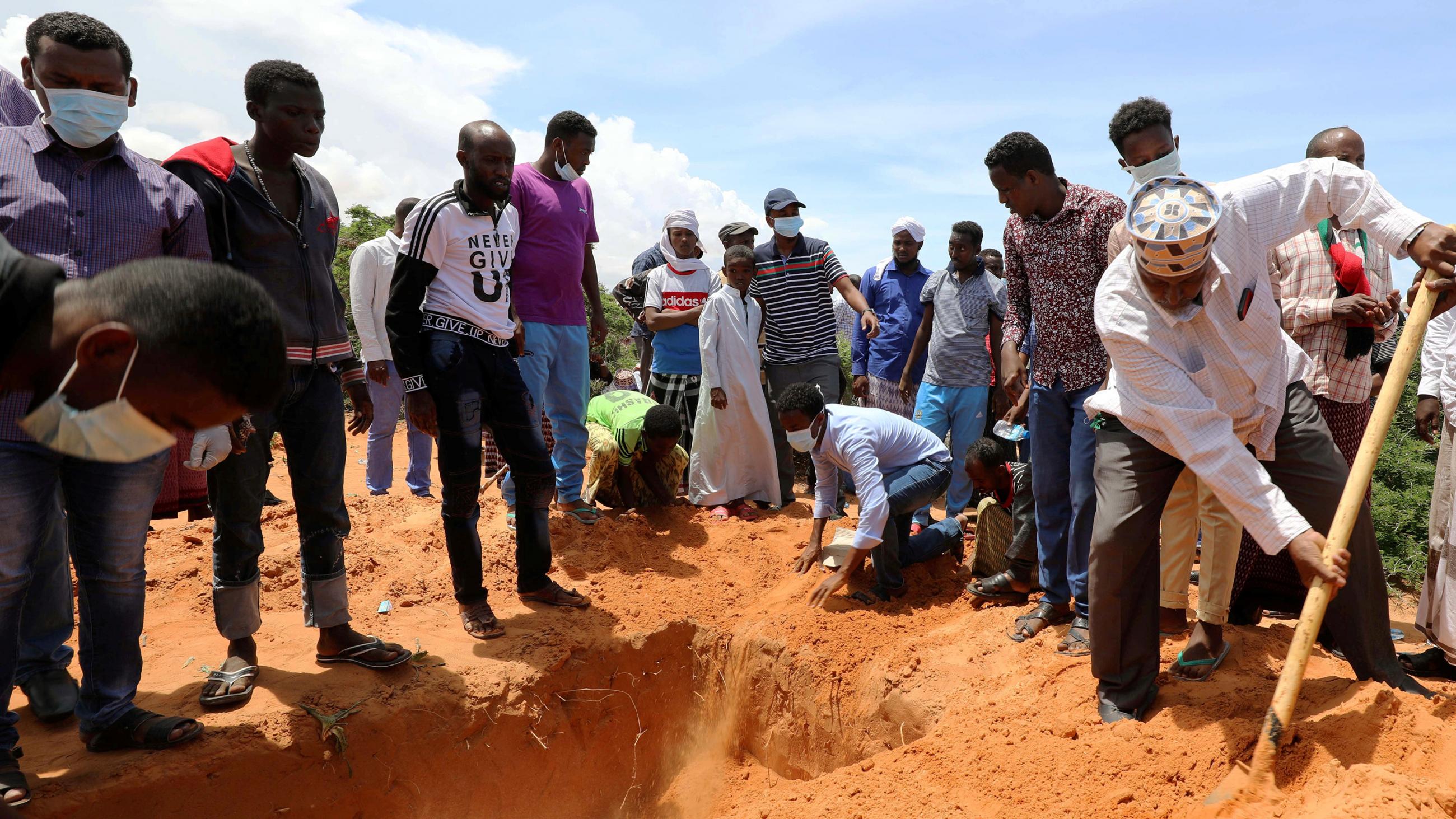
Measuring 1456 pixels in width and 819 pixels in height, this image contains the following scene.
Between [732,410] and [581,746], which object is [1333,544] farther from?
[732,410]

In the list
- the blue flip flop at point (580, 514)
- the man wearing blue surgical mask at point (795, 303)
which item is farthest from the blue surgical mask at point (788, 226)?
the blue flip flop at point (580, 514)

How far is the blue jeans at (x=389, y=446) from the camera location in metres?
6.25

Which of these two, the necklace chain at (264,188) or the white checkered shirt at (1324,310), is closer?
the necklace chain at (264,188)

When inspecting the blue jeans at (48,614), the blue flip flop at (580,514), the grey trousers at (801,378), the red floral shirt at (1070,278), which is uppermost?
the red floral shirt at (1070,278)

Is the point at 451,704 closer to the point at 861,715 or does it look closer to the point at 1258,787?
the point at 861,715

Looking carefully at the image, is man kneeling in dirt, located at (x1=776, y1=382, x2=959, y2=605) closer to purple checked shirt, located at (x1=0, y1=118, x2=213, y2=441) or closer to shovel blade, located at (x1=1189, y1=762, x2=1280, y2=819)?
shovel blade, located at (x1=1189, y1=762, x2=1280, y2=819)

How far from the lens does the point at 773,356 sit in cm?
643

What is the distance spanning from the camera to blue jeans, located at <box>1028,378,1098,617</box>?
142 inches

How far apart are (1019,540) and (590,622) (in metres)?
2.25

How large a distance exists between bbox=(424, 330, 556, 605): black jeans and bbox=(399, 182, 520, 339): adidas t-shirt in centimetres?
13

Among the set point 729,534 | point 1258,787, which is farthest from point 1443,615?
point 729,534

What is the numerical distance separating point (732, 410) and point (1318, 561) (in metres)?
3.97

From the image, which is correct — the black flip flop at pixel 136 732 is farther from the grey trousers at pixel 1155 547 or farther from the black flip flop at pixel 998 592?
the black flip flop at pixel 998 592

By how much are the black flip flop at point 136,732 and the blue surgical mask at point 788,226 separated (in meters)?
4.75
